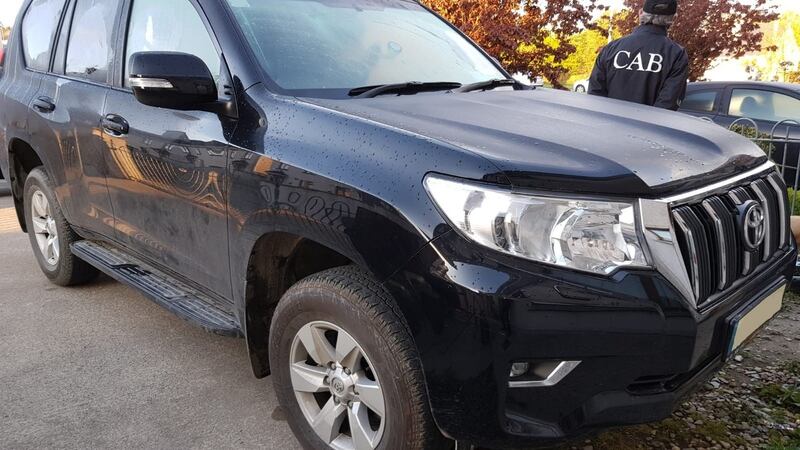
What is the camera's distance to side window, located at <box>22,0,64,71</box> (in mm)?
3969

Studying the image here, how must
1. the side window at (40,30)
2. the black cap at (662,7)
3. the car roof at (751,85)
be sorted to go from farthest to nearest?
the car roof at (751,85)
the black cap at (662,7)
the side window at (40,30)

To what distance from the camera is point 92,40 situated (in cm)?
352

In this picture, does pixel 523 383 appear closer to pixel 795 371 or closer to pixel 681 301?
pixel 681 301

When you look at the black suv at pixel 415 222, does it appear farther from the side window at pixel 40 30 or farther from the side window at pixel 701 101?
the side window at pixel 701 101

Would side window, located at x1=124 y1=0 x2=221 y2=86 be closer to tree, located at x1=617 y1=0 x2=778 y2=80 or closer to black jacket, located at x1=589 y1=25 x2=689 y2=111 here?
black jacket, located at x1=589 y1=25 x2=689 y2=111

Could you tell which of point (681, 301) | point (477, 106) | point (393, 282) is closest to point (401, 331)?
point (393, 282)

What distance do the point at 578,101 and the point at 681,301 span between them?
1325 mm

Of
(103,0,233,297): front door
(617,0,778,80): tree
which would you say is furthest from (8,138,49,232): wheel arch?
(617,0,778,80): tree

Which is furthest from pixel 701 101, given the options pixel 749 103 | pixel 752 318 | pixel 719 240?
pixel 719 240

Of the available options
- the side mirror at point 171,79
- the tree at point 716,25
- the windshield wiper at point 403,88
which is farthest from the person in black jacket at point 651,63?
the tree at point 716,25

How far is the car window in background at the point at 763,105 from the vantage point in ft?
24.5

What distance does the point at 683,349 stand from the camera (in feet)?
5.85

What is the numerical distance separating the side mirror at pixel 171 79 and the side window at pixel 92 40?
102 cm

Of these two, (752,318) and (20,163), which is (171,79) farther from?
(20,163)
